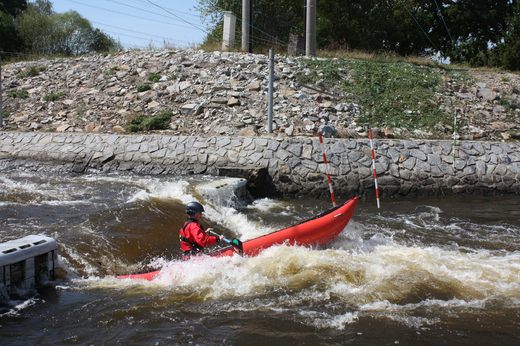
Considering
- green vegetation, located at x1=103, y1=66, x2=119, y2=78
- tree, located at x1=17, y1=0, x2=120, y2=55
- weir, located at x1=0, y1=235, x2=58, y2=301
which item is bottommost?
weir, located at x1=0, y1=235, x2=58, y2=301

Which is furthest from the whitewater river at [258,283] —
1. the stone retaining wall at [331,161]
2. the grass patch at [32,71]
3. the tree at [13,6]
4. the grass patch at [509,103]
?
the tree at [13,6]

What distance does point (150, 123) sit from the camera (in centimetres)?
1358

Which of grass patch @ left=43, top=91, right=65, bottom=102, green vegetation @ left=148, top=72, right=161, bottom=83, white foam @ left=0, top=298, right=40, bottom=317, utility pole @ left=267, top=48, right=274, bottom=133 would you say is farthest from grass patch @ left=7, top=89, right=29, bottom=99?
white foam @ left=0, top=298, right=40, bottom=317

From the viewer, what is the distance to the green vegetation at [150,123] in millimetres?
13570

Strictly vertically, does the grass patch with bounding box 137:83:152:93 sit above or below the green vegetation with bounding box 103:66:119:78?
below

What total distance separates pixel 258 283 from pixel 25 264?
2407 millimetres

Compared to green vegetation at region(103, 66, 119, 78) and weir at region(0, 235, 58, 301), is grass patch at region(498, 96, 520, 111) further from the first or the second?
weir at region(0, 235, 58, 301)

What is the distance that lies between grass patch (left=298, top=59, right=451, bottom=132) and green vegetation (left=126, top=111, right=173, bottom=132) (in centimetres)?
409

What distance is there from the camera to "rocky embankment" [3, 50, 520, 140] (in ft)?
43.8

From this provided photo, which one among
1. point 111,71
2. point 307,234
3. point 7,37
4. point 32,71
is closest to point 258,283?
point 307,234

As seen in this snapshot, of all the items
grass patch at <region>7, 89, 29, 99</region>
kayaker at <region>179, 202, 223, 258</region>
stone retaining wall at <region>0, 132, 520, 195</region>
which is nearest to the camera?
kayaker at <region>179, 202, 223, 258</region>

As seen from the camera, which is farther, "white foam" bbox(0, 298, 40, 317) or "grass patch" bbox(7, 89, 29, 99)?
"grass patch" bbox(7, 89, 29, 99)

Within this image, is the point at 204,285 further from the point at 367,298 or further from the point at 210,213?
the point at 210,213

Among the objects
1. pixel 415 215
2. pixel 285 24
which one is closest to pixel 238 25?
pixel 285 24
